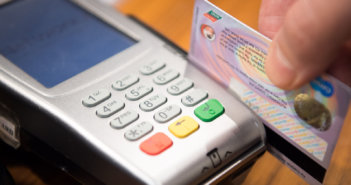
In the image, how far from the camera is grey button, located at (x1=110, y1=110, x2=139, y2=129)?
1.03 ft

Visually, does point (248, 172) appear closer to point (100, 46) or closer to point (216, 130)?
point (216, 130)

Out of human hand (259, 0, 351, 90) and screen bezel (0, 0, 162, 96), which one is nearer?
human hand (259, 0, 351, 90)

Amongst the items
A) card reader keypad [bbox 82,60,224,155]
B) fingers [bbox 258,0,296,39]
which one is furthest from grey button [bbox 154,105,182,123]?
fingers [bbox 258,0,296,39]

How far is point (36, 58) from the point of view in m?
0.37

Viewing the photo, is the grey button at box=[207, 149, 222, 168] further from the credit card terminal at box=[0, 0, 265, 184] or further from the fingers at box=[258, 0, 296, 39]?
the fingers at box=[258, 0, 296, 39]

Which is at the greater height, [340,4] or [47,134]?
[340,4]

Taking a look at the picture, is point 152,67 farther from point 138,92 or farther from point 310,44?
point 310,44

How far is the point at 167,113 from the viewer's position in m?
0.32

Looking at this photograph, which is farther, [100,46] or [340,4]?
[100,46]

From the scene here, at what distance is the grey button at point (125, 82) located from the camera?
1.12 ft

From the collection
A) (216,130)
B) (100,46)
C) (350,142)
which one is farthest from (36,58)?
(350,142)

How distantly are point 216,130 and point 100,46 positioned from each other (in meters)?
0.14

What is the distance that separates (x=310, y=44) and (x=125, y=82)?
0.16m

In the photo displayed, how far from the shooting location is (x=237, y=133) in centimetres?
32
